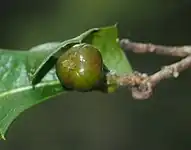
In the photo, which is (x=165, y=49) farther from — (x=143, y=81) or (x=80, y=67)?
(x=80, y=67)

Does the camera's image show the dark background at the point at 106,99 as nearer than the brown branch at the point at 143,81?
No

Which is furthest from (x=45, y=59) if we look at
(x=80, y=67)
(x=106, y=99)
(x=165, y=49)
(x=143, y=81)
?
(x=106, y=99)

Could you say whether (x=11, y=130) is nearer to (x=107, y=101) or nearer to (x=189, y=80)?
(x=107, y=101)

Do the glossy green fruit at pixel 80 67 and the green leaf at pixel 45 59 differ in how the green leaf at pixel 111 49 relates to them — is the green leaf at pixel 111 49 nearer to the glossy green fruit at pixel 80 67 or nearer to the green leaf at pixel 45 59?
the green leaf at pixel 45 59

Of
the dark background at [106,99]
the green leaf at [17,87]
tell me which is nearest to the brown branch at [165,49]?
the green leaf at [17,87]

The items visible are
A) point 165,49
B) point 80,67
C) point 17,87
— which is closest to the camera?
point 80,67

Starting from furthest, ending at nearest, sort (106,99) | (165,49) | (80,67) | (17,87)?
(106,99)
(165,49)
(17,87)
(80,67)

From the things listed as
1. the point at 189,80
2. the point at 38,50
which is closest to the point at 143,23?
the point at 189,80
